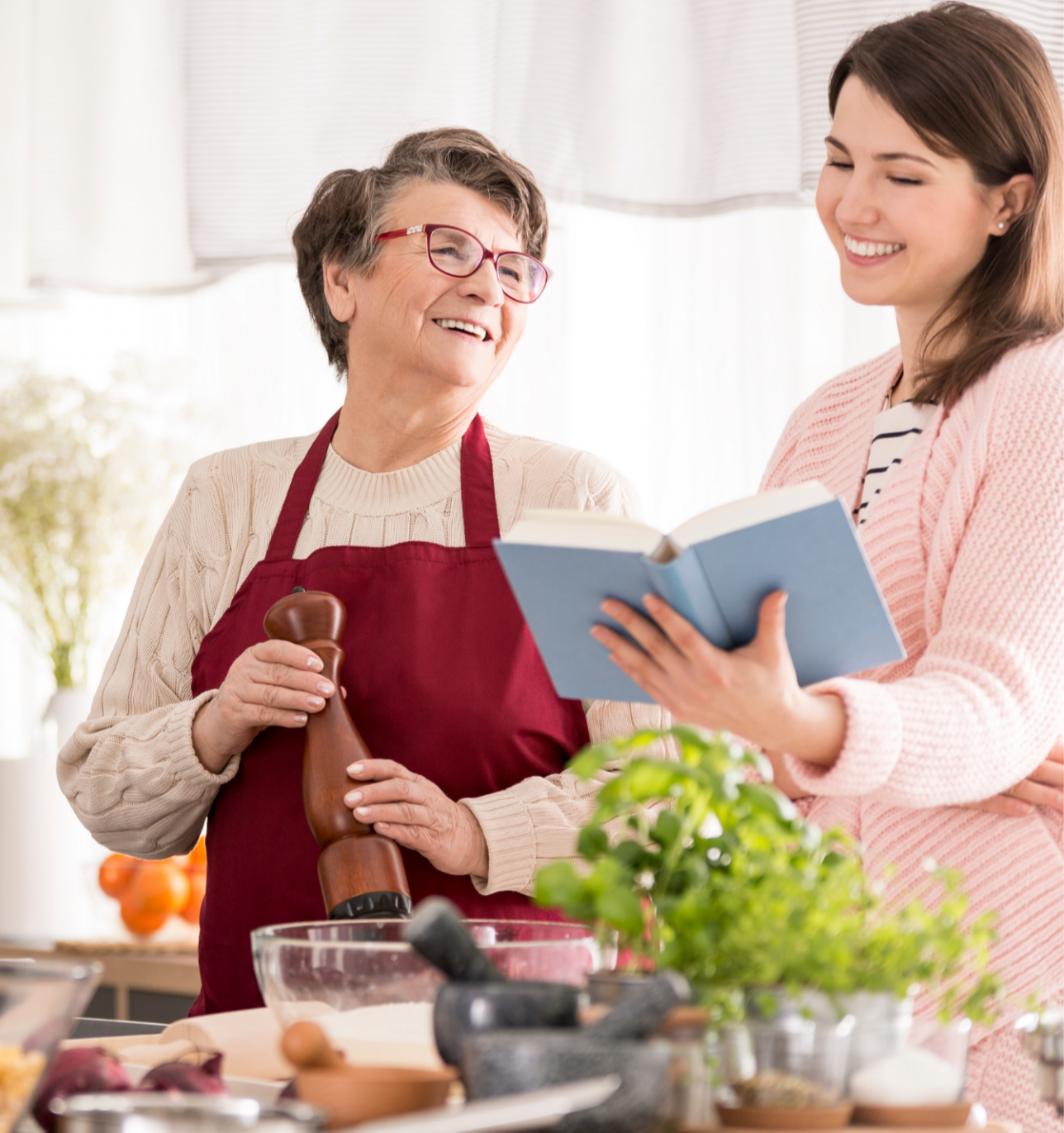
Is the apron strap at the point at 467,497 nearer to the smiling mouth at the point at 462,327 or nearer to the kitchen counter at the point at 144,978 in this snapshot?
the smiling mouth at the point at 462,327

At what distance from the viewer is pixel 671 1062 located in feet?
2.15

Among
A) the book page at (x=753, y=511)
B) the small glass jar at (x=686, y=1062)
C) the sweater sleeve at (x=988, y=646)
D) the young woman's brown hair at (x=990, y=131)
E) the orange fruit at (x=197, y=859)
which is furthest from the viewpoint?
the orange fruit at (x=197, y=859)

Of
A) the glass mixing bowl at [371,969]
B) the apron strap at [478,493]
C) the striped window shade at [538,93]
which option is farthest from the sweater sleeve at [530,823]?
the striped window shade at [538,93]

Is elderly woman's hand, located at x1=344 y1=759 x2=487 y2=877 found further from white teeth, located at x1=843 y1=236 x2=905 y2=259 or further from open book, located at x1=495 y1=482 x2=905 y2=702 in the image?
white teeth, located at x1=843 y1=236 x2=905 y2=259

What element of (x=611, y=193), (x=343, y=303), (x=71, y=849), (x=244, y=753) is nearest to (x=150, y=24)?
(x=611, y=193)

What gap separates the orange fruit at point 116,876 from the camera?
86.3 inches

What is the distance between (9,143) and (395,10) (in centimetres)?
94

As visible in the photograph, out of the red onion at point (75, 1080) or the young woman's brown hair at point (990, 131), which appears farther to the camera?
the young woman's brown hair at point (990, 131)

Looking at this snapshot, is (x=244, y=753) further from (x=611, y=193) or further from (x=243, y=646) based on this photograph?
(x=611, y=193)

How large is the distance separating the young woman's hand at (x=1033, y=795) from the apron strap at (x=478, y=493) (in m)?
0.66

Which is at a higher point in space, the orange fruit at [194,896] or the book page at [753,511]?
the book page at [753,511]

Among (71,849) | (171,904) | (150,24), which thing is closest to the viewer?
(171,904)

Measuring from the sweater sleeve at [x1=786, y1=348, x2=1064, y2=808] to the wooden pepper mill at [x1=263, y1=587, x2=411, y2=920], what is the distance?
17.6 inches

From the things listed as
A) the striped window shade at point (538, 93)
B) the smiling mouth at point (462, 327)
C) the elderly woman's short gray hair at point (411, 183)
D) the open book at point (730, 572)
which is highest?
the striped window shade at point (538, 93)
